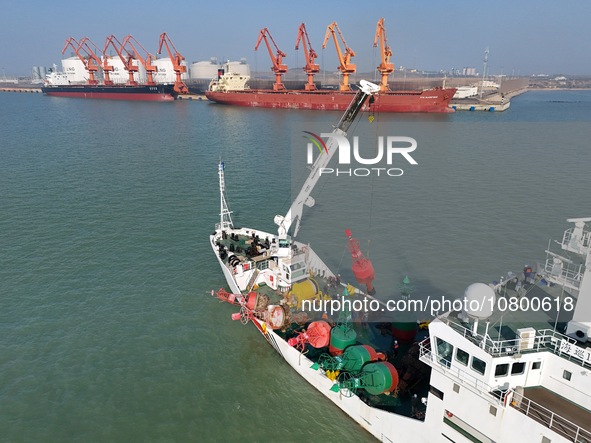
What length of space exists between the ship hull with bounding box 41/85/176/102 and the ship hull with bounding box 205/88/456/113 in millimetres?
34536

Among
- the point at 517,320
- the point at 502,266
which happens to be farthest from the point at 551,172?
the point at 517,320

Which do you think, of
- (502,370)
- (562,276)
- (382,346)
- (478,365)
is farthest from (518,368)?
(382,346)

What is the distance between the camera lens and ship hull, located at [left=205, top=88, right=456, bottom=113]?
104438 millimetres

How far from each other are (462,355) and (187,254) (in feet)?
73.1

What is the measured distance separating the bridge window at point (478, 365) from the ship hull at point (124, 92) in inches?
6380

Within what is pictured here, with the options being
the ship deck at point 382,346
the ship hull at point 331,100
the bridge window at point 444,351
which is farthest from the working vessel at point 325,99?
the bridge window at point 444,351

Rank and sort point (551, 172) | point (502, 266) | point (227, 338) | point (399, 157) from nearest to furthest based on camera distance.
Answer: point (227, 338) < point (502, 266) < point (551, 172) < point (399, 157)

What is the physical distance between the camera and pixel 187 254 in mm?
30641

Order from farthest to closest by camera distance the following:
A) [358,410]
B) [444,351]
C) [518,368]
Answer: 1. [358,410]
2. [444,351]
3. [518,368]

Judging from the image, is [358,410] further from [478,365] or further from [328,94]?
[328,94]

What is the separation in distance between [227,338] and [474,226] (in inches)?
946

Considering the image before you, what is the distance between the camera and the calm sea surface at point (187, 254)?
17.2m

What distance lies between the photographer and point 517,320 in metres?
14.0

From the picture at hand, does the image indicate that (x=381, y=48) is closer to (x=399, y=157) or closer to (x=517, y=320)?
(x=399, y=157)
